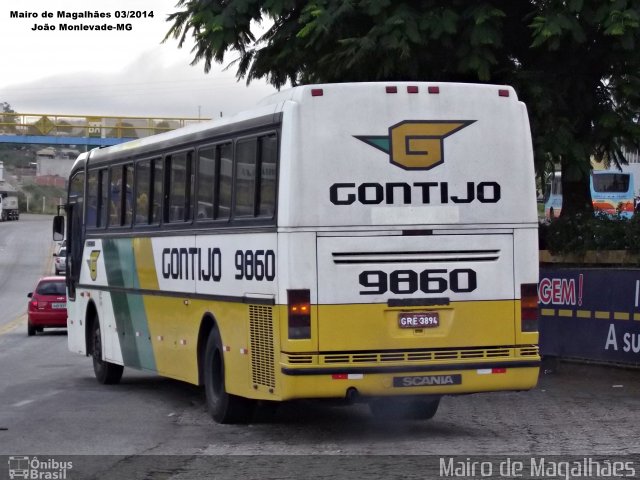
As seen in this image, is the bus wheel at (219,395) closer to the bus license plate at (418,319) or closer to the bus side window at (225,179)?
the bus side window at (225,179)

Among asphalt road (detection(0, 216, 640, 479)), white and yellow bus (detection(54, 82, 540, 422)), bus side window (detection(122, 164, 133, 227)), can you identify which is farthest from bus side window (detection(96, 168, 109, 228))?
white and yellow bus (detection(54, 82, 540, 422))

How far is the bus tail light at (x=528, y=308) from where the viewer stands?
12.7 metres

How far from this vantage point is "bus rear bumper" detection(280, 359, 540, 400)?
1202 cm

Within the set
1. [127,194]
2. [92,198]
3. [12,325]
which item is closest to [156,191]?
[127,194]

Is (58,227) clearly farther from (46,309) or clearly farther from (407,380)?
(46,309)

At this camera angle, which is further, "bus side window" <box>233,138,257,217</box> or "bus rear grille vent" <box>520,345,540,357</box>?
"bus side window" <box>233,138,257,217</box>

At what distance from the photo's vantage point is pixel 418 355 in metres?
12.3

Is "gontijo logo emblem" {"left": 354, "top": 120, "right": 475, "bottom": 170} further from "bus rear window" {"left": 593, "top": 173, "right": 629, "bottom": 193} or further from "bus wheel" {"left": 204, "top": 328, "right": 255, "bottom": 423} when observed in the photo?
"bus rear window" {"left": 593, "top": 173, "right": 629, "bottom": 193}

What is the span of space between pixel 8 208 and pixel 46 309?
3459 inches

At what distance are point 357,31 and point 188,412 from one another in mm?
6350

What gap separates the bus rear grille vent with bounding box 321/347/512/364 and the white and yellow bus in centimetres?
1

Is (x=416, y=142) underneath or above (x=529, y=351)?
above

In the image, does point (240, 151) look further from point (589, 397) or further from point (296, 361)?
point (589, 397)

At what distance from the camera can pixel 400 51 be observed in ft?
59.3
